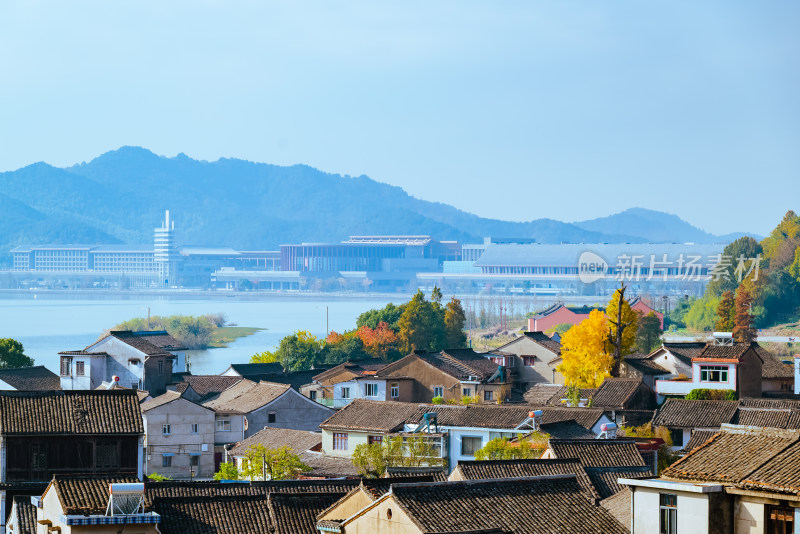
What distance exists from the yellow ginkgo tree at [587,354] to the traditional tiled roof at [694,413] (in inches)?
242

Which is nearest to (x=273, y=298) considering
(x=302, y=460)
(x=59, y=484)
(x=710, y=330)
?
(x=710, y=330)

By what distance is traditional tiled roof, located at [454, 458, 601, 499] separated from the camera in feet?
29.9

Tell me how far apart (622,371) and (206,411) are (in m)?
8.45

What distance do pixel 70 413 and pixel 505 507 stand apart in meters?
5.62

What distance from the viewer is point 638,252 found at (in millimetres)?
99438

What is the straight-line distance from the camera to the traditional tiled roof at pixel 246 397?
2073 centimetres

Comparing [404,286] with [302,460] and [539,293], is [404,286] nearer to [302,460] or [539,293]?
[539,293]

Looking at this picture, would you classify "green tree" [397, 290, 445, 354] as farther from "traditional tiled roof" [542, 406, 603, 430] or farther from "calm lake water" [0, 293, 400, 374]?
"traditional tiled roof" [542, 406, 603, 430]

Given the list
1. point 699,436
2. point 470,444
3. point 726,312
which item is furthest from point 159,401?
point 726,312

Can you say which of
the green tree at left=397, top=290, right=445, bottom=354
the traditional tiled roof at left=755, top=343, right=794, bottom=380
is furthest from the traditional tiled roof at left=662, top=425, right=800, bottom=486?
the green tree at left=397, top=290, right=445, bottom=354

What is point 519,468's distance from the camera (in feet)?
30.5

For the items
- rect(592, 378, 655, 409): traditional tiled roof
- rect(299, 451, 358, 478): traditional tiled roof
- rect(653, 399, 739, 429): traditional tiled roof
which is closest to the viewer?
rect(299, 451, 358, 478): traditional tiled roof

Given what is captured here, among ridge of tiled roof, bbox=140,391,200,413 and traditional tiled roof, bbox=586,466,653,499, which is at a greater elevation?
traditional tiled roof, bbox=586,466,653,499

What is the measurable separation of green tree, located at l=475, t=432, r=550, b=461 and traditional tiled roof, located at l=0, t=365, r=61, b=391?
10.4 m
